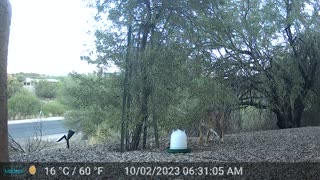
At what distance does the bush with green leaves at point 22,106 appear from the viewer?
2050cm

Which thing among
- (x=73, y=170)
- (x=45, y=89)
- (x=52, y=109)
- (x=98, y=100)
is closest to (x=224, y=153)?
(x=98, y=100)

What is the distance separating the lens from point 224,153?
8.40 metres

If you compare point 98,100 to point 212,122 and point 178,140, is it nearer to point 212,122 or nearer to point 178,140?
point 178,140

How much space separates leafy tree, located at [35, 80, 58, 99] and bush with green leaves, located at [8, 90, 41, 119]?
9.52 ft

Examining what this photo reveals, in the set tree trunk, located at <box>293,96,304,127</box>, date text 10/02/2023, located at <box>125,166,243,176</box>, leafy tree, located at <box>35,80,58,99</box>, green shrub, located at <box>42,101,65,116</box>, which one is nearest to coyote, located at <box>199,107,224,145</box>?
date text 10/02/2023, located at <box>125,166,243,176</box>

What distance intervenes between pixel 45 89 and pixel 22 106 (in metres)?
5.38

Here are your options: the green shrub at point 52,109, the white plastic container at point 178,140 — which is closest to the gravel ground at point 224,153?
the white plastic container at point 178,140

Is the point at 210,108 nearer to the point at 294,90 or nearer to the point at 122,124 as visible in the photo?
the point at 122,124

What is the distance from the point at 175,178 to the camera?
5961mm

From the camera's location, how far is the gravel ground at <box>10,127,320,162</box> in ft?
24.4

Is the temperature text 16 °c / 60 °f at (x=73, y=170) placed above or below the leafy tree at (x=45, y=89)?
below

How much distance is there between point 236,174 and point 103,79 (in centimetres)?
460

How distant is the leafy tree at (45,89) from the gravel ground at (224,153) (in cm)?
1548

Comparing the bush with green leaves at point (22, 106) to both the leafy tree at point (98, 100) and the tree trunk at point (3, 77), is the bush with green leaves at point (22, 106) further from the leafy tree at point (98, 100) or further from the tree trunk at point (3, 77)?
the tree trunk at point (3, 77)
